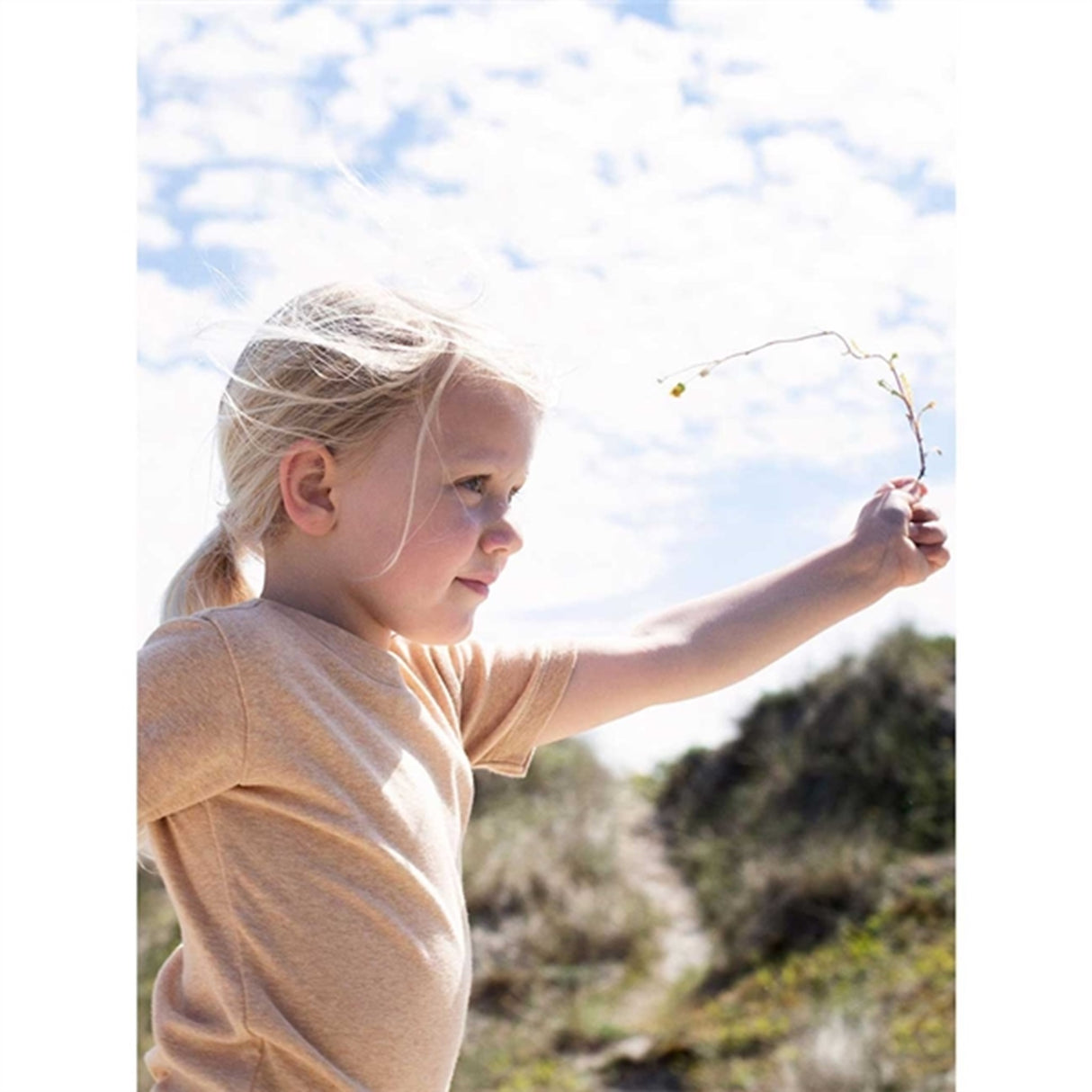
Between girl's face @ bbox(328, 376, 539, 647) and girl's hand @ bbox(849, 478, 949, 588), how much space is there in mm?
241

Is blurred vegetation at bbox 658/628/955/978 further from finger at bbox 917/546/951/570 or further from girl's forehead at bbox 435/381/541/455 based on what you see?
girl's forehead at bbox 435/381/541/455

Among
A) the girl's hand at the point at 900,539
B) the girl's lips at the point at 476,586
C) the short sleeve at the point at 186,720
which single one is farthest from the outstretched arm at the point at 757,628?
the short sleeve at the point at 186,720

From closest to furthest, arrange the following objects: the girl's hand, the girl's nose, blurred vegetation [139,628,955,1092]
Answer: the girl's nose → the girl's hand → blurred vegetation [139,628,955,1092]

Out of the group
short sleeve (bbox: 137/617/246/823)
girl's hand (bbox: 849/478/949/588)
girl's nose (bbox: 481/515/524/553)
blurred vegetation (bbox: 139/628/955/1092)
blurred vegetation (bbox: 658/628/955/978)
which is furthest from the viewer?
blurred vegetation (bbox: 658/628/955/978)

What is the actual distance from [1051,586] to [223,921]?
450 millimetres

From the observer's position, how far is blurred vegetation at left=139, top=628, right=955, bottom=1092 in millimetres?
3699

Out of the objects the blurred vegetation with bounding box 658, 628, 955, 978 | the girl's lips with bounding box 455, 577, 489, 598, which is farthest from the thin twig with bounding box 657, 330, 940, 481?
the blurred vegetation with bounding box 658, 628, 955, 978

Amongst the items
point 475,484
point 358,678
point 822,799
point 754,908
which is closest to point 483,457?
point 475,484

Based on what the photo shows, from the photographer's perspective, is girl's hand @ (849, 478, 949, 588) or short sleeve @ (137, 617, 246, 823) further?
girl's hand @ (849, 478, 949, 588)

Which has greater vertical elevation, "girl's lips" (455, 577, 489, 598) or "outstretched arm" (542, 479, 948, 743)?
"girl's lips" (455, 577, 489, 598)

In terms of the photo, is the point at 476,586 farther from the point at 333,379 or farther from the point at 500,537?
the point at 333,379

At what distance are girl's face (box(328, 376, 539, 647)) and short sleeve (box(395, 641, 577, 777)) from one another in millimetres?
102

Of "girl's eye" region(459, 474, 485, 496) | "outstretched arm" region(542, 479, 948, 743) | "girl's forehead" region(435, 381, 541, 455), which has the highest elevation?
"girl's forehead" region(435, 381, 541, 455)

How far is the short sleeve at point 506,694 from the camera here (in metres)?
0.92
